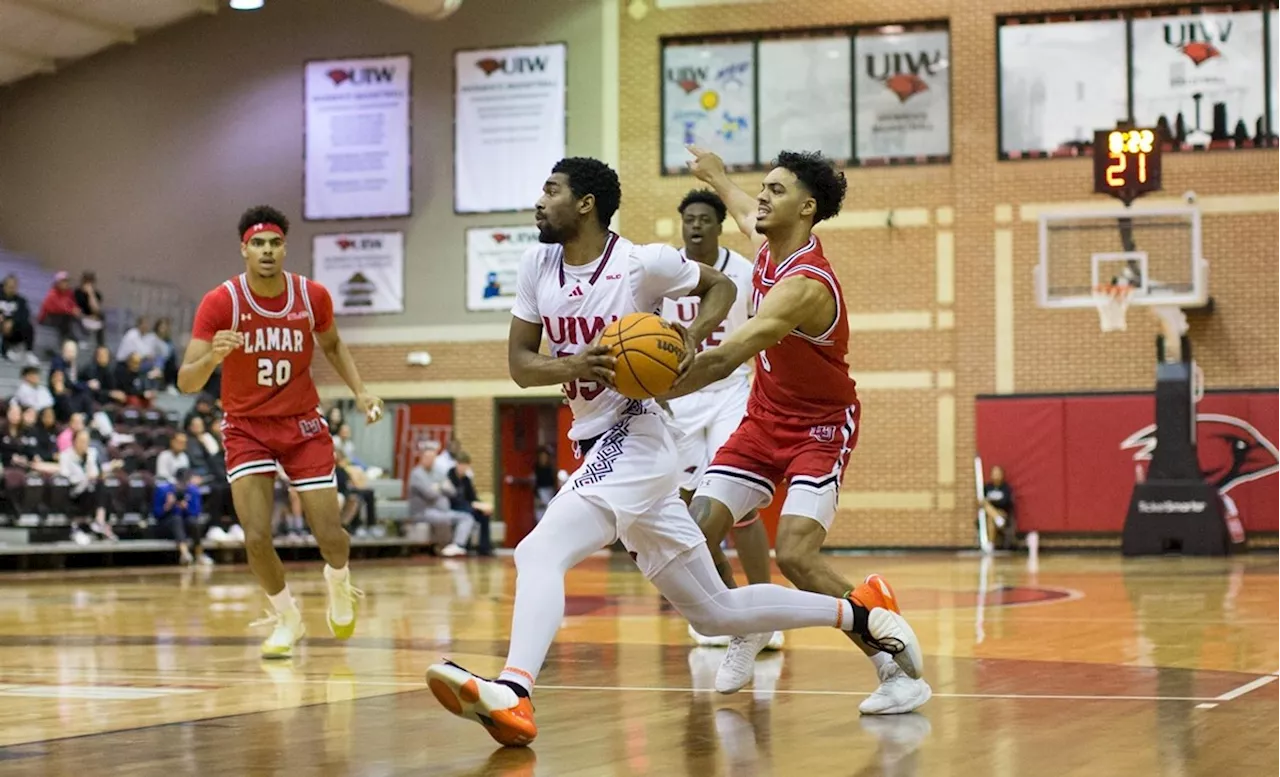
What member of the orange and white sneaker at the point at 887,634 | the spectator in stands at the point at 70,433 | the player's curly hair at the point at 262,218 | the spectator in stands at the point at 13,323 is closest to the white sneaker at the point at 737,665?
the orange and white sneaker at the point at 887,634

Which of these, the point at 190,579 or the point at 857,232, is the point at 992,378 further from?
the point at 190,579

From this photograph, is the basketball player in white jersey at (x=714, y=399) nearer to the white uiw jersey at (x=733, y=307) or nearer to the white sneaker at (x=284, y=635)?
the white uiw jersey at (x=733, y=307)

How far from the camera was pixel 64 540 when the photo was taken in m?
18.9

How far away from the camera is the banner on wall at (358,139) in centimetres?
2762

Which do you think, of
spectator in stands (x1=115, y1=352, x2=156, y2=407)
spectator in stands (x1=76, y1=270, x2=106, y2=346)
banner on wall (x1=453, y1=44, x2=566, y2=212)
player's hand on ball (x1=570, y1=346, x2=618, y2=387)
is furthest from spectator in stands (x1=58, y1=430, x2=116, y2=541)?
player's hand on ball (x1=570, y1=346, x2=618, y2=387)

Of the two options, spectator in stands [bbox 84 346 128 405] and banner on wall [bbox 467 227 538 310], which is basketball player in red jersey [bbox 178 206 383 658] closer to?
spectator in stands [bbox 84 346 128 405]

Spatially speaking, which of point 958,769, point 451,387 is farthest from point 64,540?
point 958,769

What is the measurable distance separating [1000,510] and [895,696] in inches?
765

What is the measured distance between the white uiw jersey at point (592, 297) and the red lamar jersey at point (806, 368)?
0.75 m

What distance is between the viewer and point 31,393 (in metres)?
20.2

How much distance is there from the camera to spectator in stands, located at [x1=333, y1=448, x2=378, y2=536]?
74.3 ft

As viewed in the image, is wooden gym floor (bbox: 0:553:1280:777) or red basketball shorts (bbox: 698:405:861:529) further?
red basketball shorts (bbox: 698:405:861:529)

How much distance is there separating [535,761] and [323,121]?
24.6 metres

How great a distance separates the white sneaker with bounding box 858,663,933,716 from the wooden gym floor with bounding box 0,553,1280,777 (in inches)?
2.9
